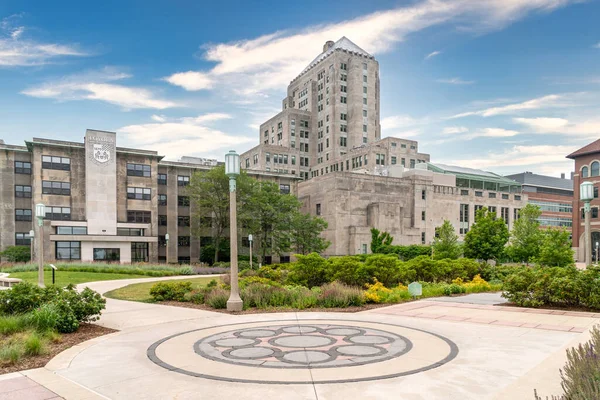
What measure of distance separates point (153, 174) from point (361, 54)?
232 feet

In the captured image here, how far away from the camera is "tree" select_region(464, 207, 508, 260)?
40.7 m

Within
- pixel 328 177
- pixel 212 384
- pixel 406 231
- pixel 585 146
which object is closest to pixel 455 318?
pixel 212 384

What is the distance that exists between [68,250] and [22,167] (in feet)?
47.2

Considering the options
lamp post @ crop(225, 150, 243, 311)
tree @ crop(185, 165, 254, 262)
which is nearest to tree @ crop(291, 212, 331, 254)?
tree @ crop(185, 165, 254, 262)

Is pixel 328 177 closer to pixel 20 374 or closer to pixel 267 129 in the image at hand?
pixel 267 129

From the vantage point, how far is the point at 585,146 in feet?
248

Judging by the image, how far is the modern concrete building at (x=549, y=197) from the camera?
109 m

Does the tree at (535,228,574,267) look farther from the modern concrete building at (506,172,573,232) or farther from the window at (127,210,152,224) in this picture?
the modern concrete building at (506,172,573,232)

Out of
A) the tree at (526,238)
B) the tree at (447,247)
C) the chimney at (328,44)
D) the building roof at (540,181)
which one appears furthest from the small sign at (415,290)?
the chimney at (328,44)

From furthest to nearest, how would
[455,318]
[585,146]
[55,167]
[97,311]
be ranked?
[585,146] < [55,167] < [455,318] < [97,311]

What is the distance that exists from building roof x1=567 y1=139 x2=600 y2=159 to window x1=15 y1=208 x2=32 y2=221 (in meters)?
88.2

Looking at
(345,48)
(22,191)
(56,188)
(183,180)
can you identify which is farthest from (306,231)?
(345,48)

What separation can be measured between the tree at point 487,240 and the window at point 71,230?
45662 millimetres

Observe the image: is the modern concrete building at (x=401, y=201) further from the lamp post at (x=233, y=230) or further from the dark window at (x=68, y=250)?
the lamp post at (x=233, y=230)
